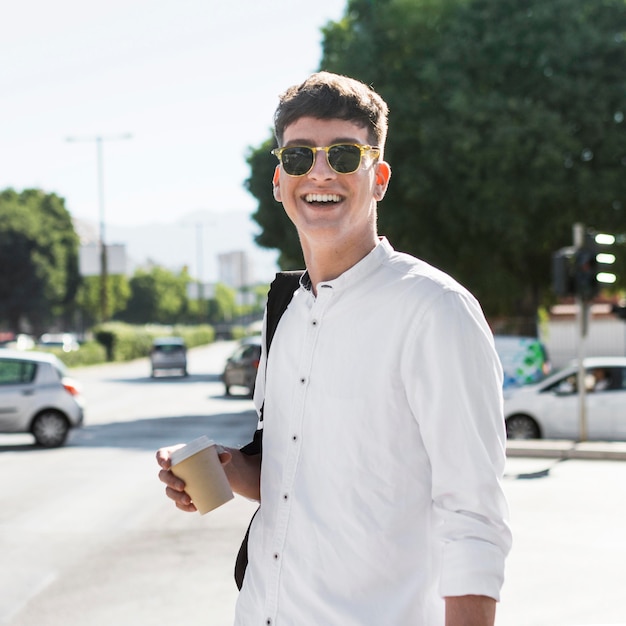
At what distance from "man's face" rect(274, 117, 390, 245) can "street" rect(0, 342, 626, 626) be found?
425 centimetres

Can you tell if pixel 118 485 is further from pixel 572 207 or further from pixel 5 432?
pixel 572 207

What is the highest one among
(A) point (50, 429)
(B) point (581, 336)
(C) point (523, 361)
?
(B) point (581, 336)

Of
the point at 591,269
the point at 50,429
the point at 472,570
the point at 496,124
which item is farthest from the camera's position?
the point at 496,124

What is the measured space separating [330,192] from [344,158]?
0.27ft

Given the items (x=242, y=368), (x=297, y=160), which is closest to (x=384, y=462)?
(x=297, y=160)

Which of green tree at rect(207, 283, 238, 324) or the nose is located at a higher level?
the nose

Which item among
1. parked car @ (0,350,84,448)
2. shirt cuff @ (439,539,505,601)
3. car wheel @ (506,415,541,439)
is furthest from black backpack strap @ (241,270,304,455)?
parked car @ (0,350,84,448)

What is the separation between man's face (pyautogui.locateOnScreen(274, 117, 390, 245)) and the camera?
217cm

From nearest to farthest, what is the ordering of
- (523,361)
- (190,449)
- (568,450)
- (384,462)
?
(384,462) < (190,449) < (568,450) < (523,361)

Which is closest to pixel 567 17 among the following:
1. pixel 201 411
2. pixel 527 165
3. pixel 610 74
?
pixel 610 74

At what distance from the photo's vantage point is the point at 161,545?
8.23 metres

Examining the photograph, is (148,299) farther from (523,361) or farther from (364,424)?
(364,424)

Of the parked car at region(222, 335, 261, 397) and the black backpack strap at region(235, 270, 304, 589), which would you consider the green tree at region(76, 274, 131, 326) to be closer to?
the parked car at region(222, 335, 261, 397)

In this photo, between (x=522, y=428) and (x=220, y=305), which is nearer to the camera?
(x=522, y=428)
